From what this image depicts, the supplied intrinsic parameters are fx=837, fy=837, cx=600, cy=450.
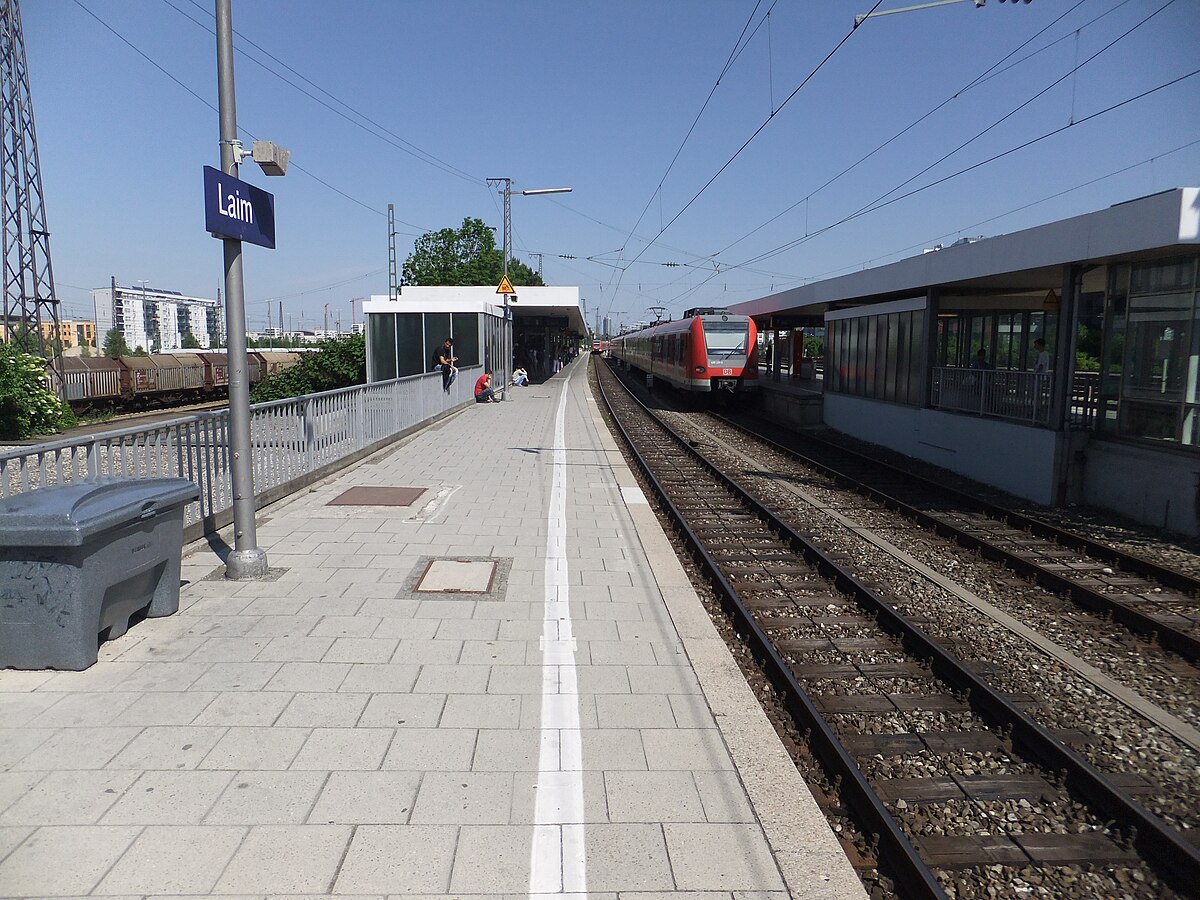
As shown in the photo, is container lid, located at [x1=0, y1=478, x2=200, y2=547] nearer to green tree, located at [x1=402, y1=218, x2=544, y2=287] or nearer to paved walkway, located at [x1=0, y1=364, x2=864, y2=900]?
paved walkway, located at [x1=0, y1=364, x2=864, y2=900]

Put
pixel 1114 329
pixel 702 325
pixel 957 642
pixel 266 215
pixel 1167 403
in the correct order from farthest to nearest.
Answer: pixel 702 325 < pixel 1114 329 < pixel 1167 403 < pixel 266 215 < pixel 957 642

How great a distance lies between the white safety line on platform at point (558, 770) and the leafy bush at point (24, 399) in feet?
57.7

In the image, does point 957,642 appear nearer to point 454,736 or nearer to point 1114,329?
point 454,736

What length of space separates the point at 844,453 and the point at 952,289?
377cm

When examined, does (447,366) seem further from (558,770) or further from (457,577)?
(558,770)

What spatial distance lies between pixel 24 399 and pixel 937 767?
2095 centimetres

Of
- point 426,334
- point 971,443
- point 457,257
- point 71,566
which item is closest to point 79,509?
point 71,566

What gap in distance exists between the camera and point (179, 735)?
3.96 m

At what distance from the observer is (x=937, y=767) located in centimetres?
421

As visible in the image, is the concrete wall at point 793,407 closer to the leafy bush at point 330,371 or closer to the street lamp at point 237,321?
the leafy bush at point 330,371

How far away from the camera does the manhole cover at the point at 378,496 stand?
978 centimetres

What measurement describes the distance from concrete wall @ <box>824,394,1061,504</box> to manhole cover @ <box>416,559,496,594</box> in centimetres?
851

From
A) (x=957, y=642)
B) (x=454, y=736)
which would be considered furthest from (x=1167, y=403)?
(x=454, y=736)

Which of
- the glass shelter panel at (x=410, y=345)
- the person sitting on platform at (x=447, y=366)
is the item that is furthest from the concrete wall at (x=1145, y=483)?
the glass shelter panel at (x=410, y=345)
